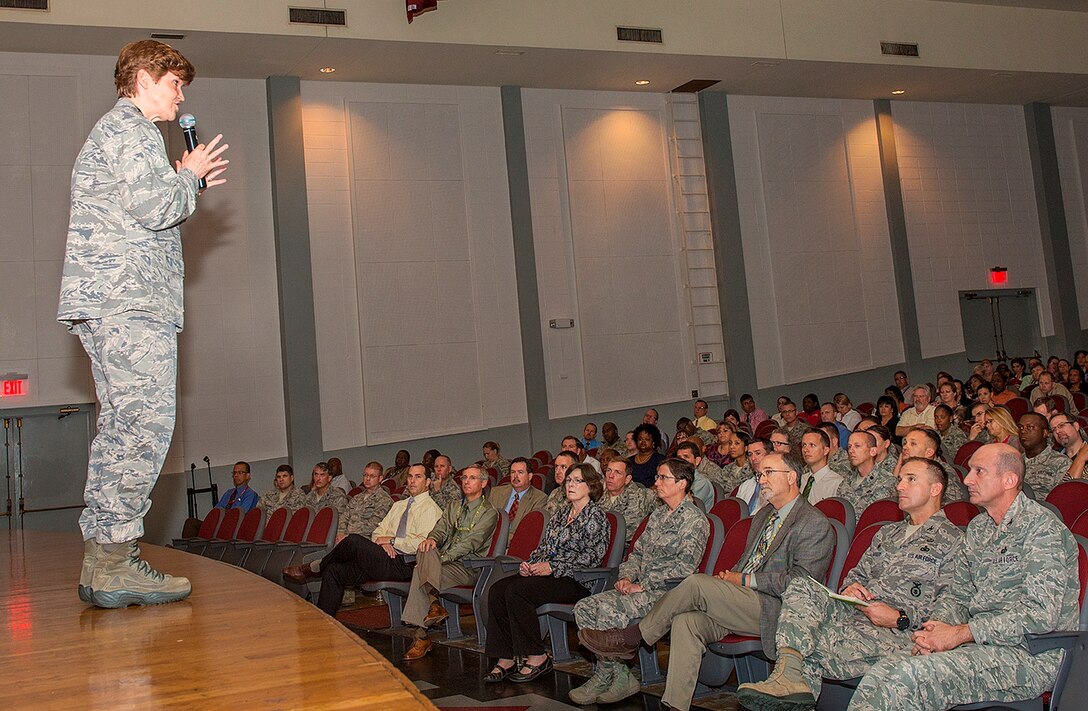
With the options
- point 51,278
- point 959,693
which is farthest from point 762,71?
point 959,693

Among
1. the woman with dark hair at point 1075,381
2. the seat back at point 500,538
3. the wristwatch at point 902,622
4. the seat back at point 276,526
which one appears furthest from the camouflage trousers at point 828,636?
the woman with dark hair at point 1075,381

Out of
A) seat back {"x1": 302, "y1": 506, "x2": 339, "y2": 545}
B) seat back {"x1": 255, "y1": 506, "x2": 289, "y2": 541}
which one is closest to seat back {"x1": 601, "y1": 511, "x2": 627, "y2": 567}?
seat back {"x1": 302, "y1": 506, "x2": 339, "y2": 545}

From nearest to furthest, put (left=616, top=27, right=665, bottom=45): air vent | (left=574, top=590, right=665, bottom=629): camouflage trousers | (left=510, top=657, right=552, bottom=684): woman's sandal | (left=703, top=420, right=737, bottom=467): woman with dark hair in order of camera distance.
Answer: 1. (left=574, top=590, right=665, bottom=629): camouflage trousers
2. (left=510, top=657, right=552, bottom=684): woman's sandal
3. (left=703, top=420, right=737, bottom=467): woman with dark hair
4. (left=616, top=27, right=665, bottom=45): air vent

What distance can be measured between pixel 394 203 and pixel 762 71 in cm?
545

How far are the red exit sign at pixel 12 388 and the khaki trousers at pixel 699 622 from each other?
30.1ft

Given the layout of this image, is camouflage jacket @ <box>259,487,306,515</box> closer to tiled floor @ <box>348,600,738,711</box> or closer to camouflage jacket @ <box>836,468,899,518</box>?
tiled floor @ <box>348,600,738,711</box>

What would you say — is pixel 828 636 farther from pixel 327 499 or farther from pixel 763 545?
A: pixel 327 499

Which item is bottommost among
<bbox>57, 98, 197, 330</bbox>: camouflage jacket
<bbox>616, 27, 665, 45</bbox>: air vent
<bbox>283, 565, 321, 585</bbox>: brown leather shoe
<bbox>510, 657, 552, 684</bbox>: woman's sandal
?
<bbox>510, 657, 552, 684</bbox>: woman's sandal

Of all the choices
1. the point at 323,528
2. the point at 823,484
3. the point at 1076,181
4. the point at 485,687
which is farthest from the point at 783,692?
the point at 1076,181

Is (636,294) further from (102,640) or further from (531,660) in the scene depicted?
(102,640)

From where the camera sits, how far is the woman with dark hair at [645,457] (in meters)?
8.48

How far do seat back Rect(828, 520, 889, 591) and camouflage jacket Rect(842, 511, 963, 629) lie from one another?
25 centimetres

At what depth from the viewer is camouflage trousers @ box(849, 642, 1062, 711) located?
288 cm

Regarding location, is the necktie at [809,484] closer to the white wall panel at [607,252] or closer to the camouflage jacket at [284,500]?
the camouflage jacket at [284,500]
